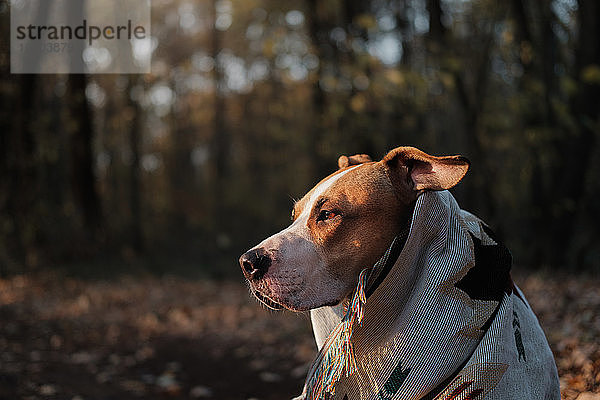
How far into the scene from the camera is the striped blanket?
8.06ft

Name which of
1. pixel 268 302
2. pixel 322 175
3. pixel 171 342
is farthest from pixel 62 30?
pixel 268 302

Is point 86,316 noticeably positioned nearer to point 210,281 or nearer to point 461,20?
point 210,281

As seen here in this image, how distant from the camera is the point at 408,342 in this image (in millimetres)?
2506

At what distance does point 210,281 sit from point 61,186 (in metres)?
6.78

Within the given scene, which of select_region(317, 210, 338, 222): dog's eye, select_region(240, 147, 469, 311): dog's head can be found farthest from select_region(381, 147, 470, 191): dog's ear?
select_region(317, 210, 338, 222): dog's eye

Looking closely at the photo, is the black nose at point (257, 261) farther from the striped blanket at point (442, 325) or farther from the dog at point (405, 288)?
the striped blanket at point (442, 325)

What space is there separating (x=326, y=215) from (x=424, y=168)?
51 cm

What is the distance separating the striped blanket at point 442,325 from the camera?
8.06 feet

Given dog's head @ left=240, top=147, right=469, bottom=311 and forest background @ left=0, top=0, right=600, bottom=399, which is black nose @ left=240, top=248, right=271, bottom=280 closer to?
dog's head @ left=240, top=147, right=469, bottom=311

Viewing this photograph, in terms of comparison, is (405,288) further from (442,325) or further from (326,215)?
(326,215)

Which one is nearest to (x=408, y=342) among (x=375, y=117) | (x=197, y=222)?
(x=375, y=117)

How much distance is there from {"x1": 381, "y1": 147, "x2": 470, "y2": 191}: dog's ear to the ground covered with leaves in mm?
2316

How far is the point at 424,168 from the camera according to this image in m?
2.63

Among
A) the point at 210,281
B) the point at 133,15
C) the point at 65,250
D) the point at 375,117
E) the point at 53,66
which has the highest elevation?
the point at 133,15
